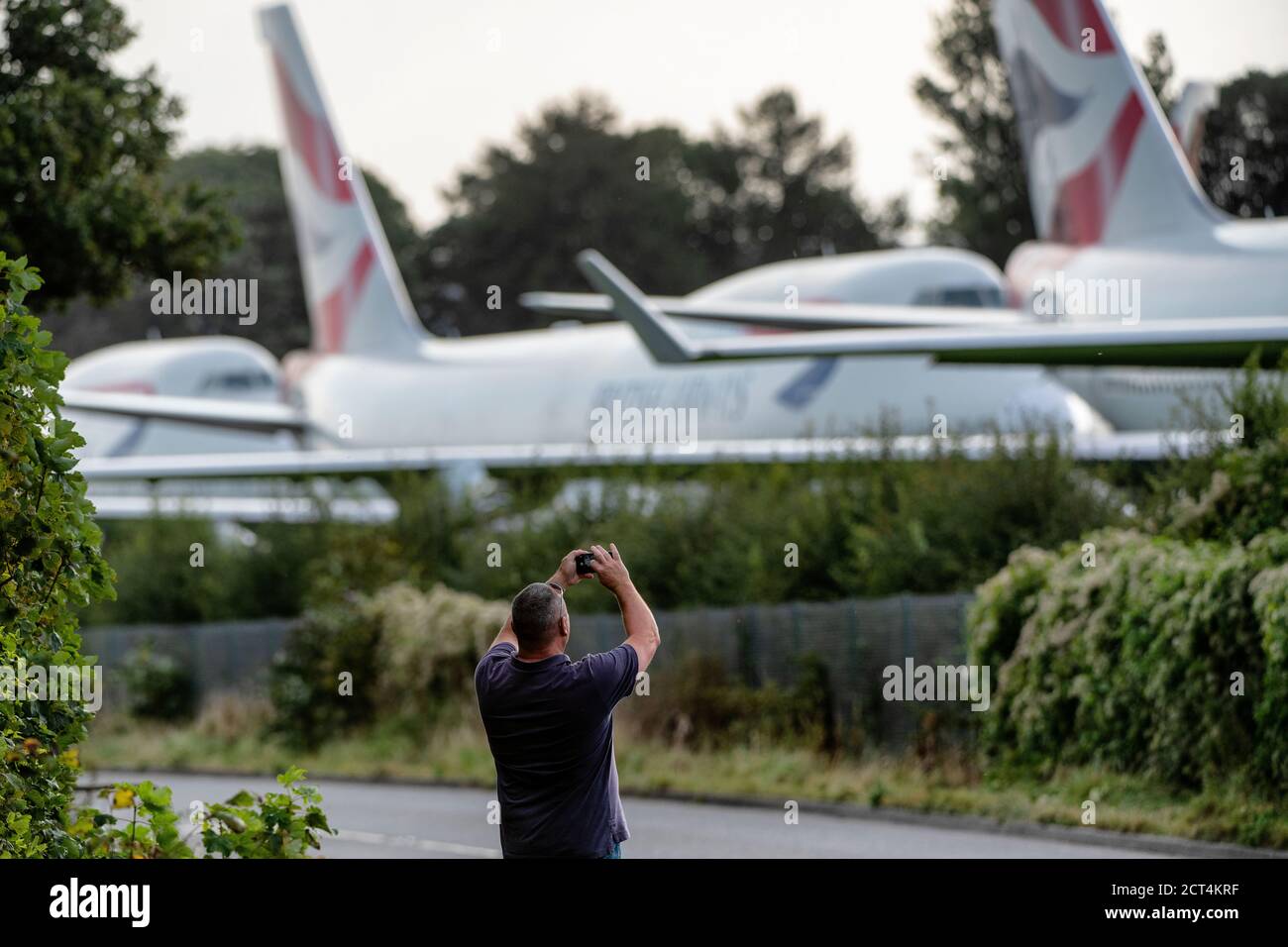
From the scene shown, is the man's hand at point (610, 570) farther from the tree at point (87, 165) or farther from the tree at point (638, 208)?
the tree at point (638, 208)

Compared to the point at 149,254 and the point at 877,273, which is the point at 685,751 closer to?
the point at 149,254

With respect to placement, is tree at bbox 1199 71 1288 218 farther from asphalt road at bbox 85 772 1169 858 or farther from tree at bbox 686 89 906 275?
asphalt road at bbox 85 772 1169 858

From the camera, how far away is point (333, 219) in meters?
42.7

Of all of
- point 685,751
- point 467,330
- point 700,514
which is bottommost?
point 685,751

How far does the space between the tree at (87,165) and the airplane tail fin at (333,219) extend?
26.0m

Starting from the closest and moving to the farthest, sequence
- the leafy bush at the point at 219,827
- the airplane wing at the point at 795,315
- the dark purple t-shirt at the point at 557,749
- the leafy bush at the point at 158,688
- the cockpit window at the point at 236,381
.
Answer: the dark purple t-shirt at the point at 557,749
the leafy bush at the point at 219,827
the airplane wing at the point at 795,315
the leafy bush at the point at 158,688
the cockpit window at the point at 236,381

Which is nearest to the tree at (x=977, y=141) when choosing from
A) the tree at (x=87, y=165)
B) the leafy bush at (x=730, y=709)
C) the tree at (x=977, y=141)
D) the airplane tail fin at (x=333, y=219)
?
the tree at (x=977, y=141)

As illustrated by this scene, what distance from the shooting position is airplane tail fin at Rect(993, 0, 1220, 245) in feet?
83.8

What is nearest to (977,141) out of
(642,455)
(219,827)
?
(642,455)

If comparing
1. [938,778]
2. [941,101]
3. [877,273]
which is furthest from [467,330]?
[938,778]

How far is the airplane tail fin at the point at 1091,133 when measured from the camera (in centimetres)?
2553

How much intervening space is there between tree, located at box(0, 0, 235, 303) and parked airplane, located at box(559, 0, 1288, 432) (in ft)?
25.4

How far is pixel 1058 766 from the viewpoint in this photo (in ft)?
50.0
